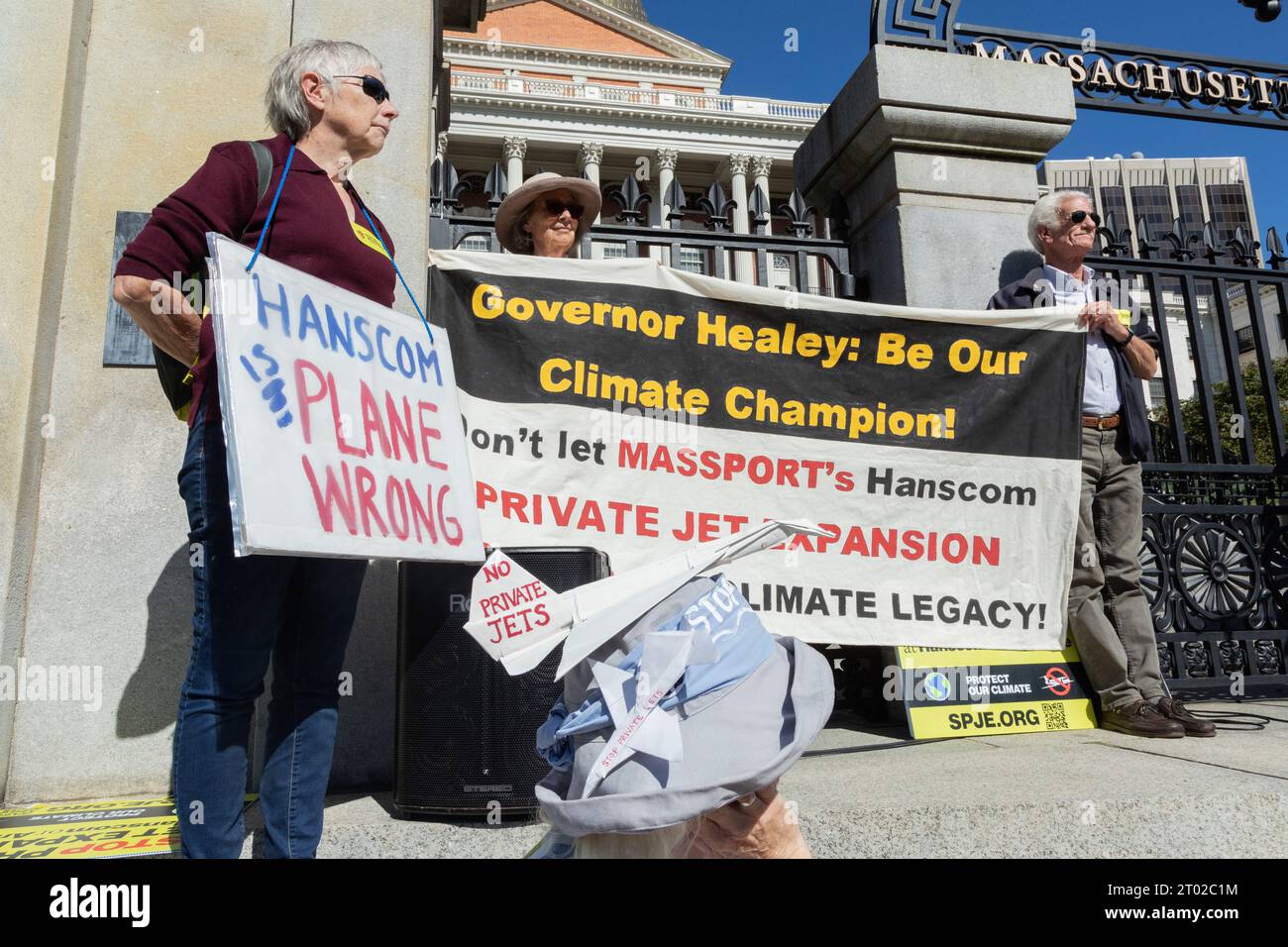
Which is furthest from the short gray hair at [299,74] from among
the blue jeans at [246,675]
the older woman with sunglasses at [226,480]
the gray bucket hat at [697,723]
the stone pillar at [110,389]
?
the gray bucket hat at [697,723]

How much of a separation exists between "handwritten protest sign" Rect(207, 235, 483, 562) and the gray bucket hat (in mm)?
799

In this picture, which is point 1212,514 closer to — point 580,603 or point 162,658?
point 580,603

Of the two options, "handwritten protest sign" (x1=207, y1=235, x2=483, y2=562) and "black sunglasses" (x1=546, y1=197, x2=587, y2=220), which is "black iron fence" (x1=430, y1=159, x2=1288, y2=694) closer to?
"black sunglasses" (x1=546, y1=197, x2=587, y2=220)

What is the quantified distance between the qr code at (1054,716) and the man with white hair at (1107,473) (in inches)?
7.3

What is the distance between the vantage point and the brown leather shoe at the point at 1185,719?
358 centimetres

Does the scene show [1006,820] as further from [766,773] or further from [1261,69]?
[1261,69]

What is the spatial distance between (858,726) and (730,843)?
119 inches

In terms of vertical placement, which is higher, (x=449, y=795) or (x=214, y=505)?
(x=214, y=505)

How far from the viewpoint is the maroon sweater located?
1.98 m

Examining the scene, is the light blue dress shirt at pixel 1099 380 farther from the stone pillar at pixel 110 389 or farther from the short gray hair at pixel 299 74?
the short gray hair at pixel 299 74

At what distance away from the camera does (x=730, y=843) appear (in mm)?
1283

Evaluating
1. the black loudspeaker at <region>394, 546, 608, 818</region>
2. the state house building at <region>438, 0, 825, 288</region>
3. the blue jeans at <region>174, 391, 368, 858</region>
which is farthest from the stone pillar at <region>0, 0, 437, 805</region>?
the state house building at <region>438, 0, 825, 288</region>
